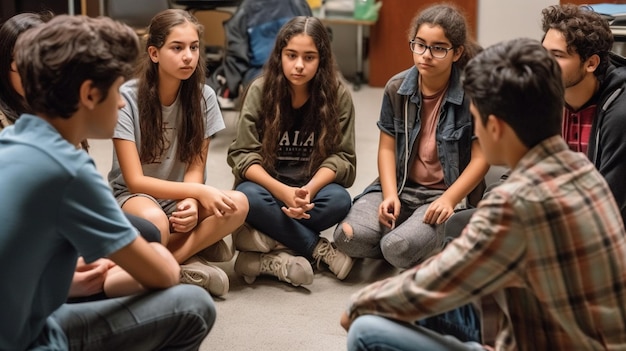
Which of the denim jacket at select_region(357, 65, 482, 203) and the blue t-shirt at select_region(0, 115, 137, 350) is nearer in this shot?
the blue t-shirt at select_region(0, 115, 137, 350)

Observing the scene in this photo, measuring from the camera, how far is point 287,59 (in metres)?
2.59

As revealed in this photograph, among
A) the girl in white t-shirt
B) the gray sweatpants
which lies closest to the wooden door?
the gray sweatpants

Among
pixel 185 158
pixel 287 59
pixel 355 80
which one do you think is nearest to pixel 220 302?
pixel 185 158

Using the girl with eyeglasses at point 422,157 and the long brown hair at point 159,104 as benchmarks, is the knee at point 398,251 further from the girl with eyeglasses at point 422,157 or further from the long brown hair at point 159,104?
the long brown hair at point 159,104

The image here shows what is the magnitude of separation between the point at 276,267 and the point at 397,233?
1.24 ft

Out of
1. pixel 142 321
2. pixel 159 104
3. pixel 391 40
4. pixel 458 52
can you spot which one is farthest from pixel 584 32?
pixel 391 40

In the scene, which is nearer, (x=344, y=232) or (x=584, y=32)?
(x=584, y=32)

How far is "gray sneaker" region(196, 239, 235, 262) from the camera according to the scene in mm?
2541

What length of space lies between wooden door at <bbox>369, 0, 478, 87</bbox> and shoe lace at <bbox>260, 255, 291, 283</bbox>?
2.93 meters

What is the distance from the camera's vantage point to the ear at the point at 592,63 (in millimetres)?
2141

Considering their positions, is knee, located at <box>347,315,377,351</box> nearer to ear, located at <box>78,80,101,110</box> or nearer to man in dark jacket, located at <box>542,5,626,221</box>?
ear, located at <box>78,80,101,110</box>

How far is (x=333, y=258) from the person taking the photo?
2.57 meters

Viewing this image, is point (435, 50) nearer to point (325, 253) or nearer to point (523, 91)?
point (325, 253)

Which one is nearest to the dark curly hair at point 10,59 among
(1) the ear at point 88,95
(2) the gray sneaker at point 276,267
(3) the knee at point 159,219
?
(3) the knee at point 159,219
